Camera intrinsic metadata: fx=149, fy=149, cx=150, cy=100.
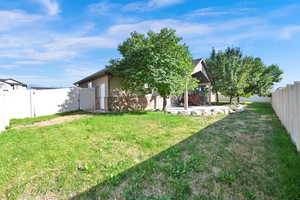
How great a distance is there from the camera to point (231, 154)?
3.57m

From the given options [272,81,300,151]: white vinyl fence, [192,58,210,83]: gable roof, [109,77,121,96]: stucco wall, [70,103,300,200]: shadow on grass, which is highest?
[192,58,210,83]: gable roof

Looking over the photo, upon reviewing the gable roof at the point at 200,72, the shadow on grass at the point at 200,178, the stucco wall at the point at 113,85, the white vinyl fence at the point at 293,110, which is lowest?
the shadow on grass at the point at 200,178

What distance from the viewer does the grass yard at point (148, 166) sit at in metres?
2.31

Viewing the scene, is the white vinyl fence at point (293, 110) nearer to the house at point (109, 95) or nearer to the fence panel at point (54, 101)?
the house at point (109, 95)

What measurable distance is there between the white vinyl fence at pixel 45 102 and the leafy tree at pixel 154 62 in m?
3.70

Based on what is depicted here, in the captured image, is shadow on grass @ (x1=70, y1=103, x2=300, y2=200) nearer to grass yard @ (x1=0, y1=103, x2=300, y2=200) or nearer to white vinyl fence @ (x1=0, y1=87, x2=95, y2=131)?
grass yard @ (x1=0, y1=103, x2=300, y2=200)

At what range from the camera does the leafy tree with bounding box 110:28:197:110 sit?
28.8ft

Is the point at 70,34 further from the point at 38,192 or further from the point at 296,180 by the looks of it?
the point at 296,180

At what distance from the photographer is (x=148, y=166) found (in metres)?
3.04

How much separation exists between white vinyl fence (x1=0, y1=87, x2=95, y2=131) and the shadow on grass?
6262mm

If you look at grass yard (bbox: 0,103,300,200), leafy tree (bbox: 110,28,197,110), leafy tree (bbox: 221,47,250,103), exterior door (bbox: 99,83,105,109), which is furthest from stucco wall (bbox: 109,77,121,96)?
leafy tree (bbox: 221,47,250,103)

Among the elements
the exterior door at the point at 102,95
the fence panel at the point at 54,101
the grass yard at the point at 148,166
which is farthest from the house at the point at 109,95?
the grass yard at the point at 148,166

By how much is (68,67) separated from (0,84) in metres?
8.90

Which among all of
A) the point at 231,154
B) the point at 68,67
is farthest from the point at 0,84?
the point at 231,154
